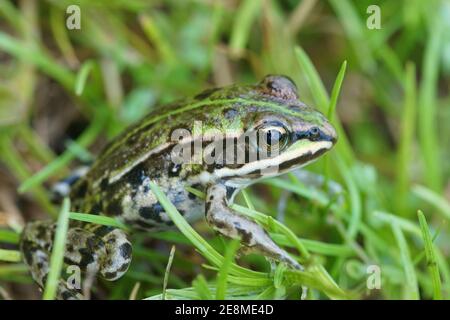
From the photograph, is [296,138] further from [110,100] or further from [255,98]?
[110,100]

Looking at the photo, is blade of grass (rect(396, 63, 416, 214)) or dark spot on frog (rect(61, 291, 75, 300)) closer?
dark spot on frog (rect(61, 291, 75, 300))

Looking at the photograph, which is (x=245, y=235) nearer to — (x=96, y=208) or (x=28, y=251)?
(x=96, y=208)

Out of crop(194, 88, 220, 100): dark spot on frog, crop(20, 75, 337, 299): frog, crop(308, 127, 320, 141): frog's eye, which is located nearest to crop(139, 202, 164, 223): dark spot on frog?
crop(20, 75, 337, 299): frog

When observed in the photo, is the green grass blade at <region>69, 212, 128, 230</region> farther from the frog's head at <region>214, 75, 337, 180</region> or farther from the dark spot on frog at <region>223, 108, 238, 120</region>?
the dark spot on frog at <region>223, 108, 238, 120</region>

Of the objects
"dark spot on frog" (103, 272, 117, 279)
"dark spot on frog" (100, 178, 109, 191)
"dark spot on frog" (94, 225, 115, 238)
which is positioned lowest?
"dark spot on frog" (103, 272, 117, 279)

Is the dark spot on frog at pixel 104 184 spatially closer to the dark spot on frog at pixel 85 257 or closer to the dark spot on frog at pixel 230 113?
the dark spot on frog at pixel 85 257

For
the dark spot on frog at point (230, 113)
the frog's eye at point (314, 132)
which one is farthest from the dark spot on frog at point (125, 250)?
the frog's eye at point (314, 132)

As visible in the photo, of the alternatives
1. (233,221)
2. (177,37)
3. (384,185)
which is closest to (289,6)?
(177,37)

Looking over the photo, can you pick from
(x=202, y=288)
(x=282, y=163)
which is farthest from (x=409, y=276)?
(x=202, y=288)
